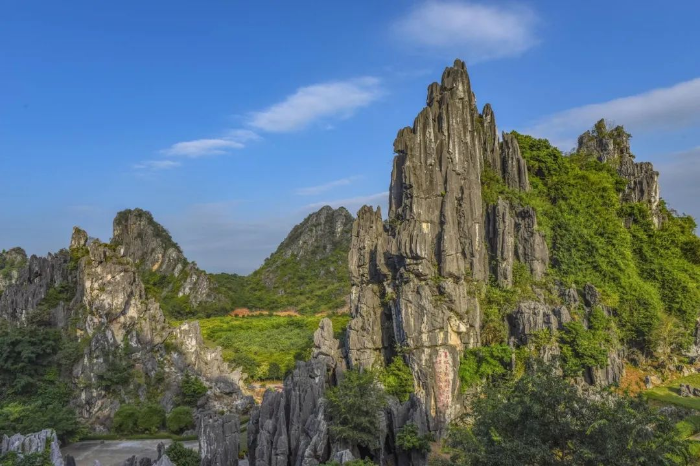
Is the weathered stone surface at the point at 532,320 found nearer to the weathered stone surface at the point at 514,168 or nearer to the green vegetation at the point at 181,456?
the weathered stone surface at the point at 514,168

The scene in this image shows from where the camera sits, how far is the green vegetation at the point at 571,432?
45.2ft

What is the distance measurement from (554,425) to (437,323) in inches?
659

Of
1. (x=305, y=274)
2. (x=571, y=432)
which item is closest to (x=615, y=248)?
(x=571, y=432)

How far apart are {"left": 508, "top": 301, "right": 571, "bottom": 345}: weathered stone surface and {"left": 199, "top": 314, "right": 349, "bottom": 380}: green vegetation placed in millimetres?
17565

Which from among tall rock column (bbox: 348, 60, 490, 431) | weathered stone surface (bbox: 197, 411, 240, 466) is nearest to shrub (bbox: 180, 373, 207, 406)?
tall rock column (bbox: 348, 60, 490, 431)

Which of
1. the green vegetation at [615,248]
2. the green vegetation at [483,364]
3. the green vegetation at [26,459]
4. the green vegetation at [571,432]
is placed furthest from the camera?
the green vegetation at [615,248]

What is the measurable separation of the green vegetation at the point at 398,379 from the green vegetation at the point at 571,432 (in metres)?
15.1

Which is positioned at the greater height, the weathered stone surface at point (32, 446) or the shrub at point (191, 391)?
the weathered stone surface at point (32, 446)

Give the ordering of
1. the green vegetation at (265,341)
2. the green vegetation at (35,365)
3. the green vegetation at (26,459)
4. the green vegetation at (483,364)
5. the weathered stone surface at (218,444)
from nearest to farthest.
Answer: the green vegetation at (26,459) → the weathered stone surface at (218,444) → the green vegetation at (483,364) → the green vegetation at (35,365) → the green vegetation at (265,341)

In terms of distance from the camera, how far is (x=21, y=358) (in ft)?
130

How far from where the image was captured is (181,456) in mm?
24688

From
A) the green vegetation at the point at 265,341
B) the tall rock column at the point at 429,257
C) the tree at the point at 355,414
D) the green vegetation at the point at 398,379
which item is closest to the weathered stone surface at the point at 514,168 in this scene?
the tall rock column at the point at 429,257

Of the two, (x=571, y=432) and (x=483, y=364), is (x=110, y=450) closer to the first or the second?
(x=483, y=364)

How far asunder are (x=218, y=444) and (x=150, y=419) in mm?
14049
